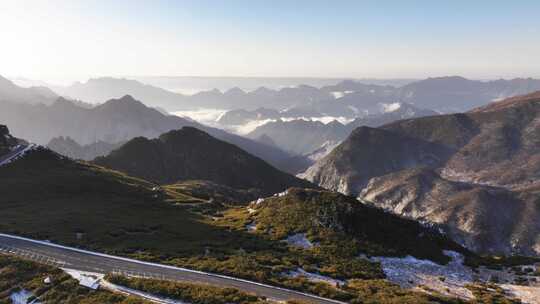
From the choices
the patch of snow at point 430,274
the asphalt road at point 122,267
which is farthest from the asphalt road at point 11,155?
the patch of snow at point 430,274

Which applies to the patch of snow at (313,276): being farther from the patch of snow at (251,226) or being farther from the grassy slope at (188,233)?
the patch of snow at (251,226)

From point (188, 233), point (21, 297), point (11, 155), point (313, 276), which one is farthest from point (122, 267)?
point (11, 155)

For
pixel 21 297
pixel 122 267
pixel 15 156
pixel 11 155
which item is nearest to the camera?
pixel 21 297

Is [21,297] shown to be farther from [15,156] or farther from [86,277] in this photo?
[15,156]

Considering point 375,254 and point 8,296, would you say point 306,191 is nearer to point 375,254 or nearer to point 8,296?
point 375,254

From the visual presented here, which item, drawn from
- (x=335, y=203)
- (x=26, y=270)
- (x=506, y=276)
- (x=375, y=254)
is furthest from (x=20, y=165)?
(x=506, y=276)

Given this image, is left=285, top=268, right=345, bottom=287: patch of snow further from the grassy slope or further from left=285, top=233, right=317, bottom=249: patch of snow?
left=285, top=233, right=317, bottom=249: patch of snow

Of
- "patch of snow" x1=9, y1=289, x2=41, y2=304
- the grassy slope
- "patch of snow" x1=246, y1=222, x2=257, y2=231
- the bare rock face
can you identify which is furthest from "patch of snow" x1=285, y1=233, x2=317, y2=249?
the bare rock face
